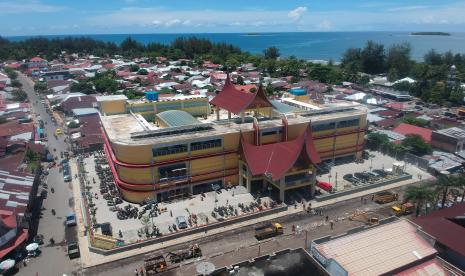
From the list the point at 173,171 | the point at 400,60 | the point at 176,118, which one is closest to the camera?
the point at 173,171

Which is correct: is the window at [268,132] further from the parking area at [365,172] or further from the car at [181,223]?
the car at [181,223]

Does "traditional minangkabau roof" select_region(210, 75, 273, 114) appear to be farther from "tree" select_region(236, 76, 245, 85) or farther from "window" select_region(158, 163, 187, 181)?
"tree" select_region(236, 76, 245, 85)

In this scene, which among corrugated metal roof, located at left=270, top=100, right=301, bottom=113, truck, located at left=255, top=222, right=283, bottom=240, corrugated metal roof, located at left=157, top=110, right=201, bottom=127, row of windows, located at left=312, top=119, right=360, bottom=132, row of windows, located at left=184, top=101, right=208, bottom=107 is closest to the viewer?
truck, located at left=255, top=222, right=283, bottom=240

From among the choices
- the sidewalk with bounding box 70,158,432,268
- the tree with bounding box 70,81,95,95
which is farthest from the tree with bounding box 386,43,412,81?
the tree with bounding box 70,81,95,95

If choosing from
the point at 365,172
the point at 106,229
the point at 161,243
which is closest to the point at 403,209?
the point at 365,172

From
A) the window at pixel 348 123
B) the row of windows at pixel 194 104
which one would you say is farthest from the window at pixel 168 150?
the window at pixel 348 123

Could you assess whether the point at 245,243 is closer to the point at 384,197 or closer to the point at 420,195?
the point at 420,195
